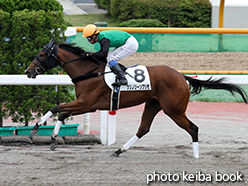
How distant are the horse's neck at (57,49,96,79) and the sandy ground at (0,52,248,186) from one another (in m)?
1.08

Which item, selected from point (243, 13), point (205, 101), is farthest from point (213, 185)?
point (243, 13)

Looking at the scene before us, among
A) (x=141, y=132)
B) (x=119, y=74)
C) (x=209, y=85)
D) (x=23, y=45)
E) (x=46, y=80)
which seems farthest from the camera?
(x=23, y=45)

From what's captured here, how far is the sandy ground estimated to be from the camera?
4391 mm

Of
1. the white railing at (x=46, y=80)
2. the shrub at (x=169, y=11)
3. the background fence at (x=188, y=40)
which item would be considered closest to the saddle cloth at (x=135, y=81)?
the white railing at (x=46, y=80)

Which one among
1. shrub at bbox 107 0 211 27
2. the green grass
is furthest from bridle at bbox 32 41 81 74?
the green grass

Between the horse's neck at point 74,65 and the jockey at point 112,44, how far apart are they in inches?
4.6

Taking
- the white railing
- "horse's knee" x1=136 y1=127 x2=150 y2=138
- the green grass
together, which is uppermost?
the white railing

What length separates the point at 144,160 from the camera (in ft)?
17.1

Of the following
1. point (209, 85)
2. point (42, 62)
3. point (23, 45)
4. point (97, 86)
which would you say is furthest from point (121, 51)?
point (23, 45)

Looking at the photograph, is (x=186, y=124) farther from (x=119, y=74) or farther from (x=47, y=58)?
(x=47, y=58)

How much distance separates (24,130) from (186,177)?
9.06ft

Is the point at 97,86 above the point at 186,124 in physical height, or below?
above

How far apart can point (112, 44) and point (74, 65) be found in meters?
0.57

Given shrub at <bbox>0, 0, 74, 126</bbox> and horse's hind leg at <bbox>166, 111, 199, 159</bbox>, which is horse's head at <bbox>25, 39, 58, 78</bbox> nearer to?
shrub at <bbox>0, 0, 74, 126</bbox>
